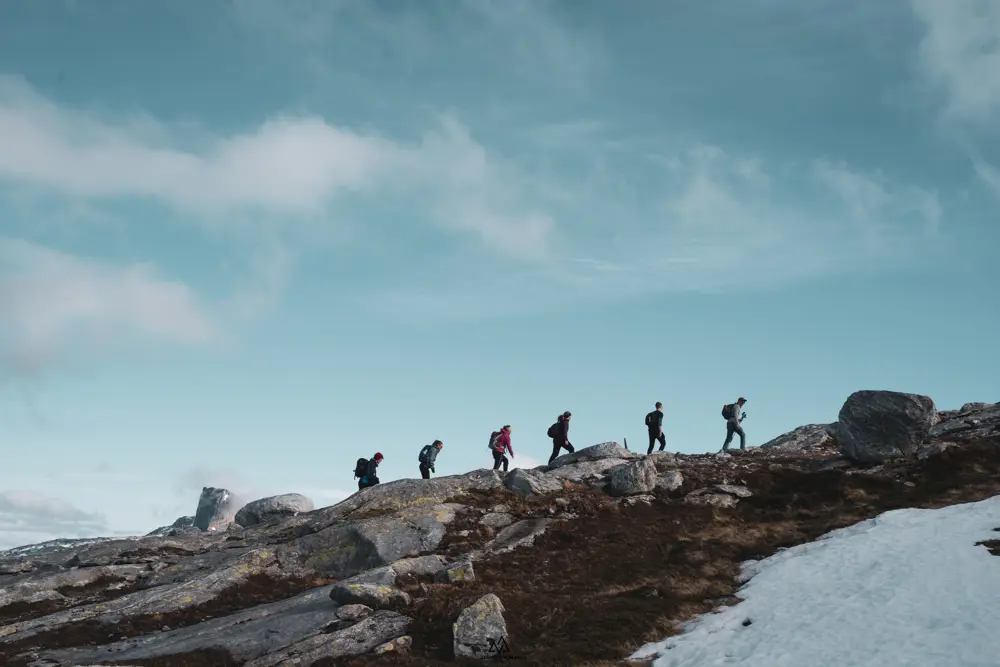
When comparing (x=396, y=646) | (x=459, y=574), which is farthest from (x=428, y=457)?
(x=396, y=646)

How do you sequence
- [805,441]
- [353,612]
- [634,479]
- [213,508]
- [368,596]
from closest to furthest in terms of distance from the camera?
1. [353,612]
2. [368,596]
3. [634,479]
4. [805,441]
5. [213,508]

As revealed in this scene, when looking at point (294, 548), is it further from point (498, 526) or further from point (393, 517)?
point (498, 526)

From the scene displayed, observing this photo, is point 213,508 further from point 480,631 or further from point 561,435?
point 480,631

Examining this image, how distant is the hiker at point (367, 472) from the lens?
38000 mm

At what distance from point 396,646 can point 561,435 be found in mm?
21854

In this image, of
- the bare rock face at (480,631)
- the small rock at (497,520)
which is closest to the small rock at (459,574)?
the bare rock face at (480,631)

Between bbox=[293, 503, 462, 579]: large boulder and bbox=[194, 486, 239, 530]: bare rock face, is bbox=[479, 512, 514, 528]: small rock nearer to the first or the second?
bbox=[293, 503, 462, 579]: large boulder

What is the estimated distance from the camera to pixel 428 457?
39.1 metres

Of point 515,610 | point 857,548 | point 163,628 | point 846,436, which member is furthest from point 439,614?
point 846,436

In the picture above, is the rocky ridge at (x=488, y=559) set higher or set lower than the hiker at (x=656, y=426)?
lower

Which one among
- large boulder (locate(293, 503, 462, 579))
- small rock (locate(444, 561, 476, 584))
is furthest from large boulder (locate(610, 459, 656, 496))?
small rock (locate(444, 561, 476, 584))

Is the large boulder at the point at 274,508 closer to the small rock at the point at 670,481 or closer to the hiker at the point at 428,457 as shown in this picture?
the hiker at the point at 428,457

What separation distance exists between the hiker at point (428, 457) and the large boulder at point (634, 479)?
10201mm

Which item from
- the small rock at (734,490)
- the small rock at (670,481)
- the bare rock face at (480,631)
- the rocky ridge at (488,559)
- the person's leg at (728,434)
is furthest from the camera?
the person's leg at (728,434)
